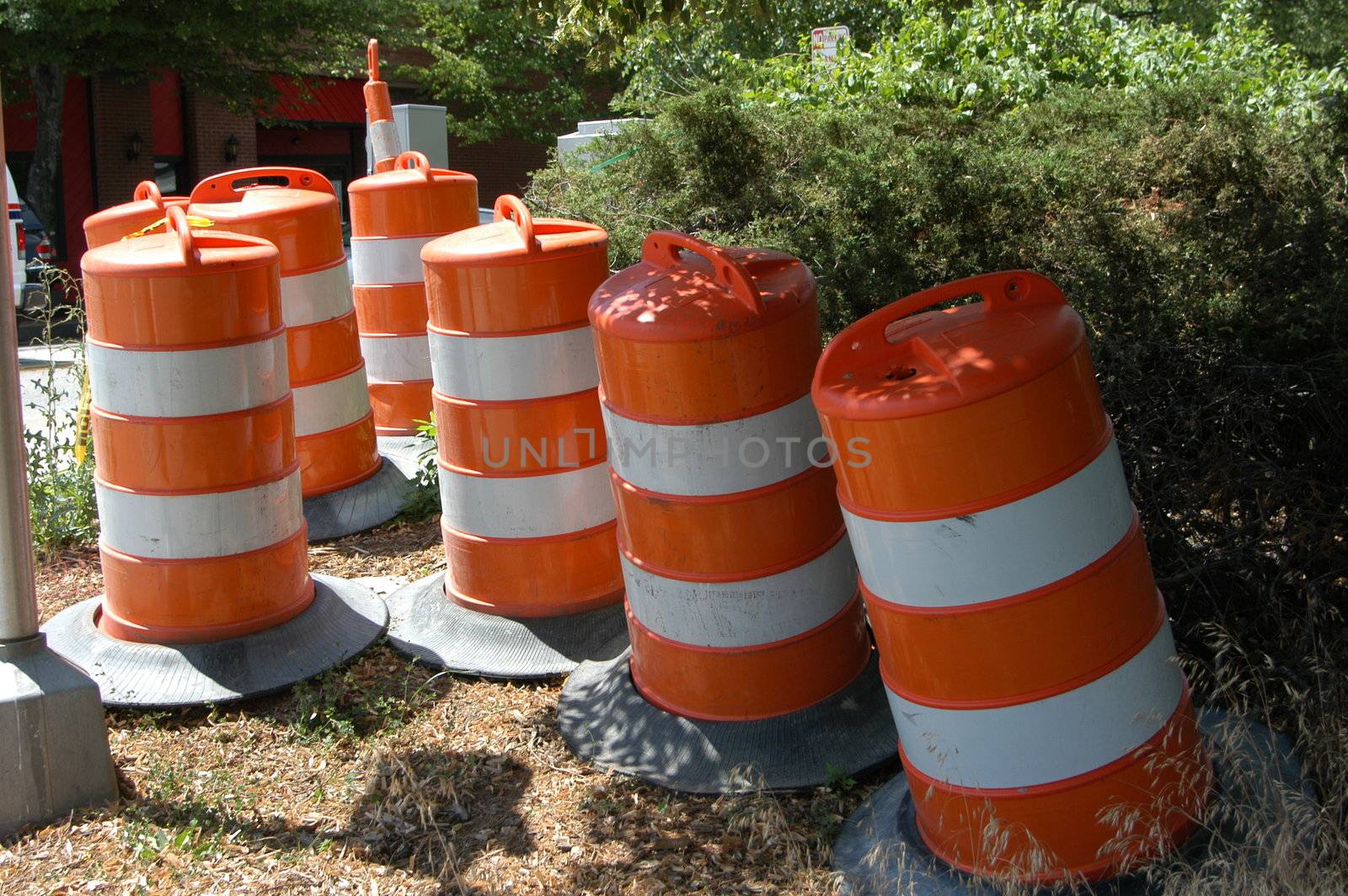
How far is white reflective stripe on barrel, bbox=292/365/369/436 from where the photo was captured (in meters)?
6.51

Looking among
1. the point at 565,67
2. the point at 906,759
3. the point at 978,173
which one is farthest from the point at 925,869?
the point at 565,67

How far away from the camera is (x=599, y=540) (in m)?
5.07

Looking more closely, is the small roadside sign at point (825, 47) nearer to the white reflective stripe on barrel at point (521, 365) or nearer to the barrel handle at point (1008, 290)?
the white reflective stripe on barrel at point (521, 365)

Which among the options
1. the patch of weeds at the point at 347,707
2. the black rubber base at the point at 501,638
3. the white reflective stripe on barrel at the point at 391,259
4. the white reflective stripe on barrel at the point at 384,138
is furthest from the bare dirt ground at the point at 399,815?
the white reflective stripe on barrel at the point at 384,138

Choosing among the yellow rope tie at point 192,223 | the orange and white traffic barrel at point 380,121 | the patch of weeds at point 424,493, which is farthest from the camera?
the orange and white traffic barrel at point 380,121

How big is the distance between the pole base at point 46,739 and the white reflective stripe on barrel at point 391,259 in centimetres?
377

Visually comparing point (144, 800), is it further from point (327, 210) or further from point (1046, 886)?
point (327, 210)

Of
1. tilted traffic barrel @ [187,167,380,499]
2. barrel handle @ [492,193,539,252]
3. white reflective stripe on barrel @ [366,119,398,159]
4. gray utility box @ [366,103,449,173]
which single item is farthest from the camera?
gray utility box @ [366,103,449,173]

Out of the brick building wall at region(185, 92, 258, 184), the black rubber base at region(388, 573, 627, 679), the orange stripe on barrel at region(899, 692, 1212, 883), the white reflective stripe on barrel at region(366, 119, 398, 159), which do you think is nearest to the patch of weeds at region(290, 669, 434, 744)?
the black rubber base at region(388, 573, 627, 679)

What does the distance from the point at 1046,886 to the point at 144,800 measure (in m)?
2.78

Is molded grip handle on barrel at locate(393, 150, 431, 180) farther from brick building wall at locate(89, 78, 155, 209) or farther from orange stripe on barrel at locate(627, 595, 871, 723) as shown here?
brick building wall at locate(89, 78, 155, 209)

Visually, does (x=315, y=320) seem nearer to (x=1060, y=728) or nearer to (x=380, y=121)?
(x=380, y=121)

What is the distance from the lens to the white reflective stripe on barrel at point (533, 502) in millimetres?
4934

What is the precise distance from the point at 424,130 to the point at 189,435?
7759 mm
